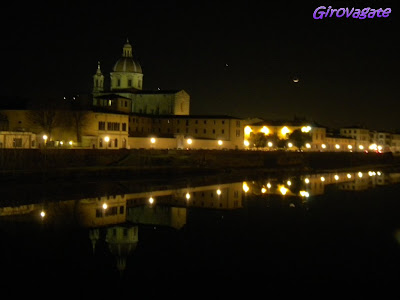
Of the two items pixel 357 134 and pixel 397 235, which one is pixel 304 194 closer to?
pixel 397 235

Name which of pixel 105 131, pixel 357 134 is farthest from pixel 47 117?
pixel 357 134

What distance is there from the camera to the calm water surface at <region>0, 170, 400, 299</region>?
1334 cm

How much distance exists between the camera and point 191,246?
1750 cm

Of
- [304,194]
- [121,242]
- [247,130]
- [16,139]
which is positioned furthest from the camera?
[247,130]

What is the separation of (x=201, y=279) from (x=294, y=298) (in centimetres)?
252

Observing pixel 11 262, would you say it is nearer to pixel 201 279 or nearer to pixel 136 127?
pixel 201 279

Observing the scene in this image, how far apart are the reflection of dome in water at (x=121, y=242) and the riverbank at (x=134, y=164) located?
14581 millimetres

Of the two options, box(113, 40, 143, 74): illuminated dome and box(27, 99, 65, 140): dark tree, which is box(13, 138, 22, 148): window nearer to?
box(27, 99, 65, 140): dark tree

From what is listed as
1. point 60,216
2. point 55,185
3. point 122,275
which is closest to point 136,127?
point 55,185

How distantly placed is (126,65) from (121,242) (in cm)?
6539

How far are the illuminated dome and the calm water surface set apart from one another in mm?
51368

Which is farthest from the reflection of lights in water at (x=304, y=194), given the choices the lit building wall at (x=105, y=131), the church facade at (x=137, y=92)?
the church facade at (x=137, y=92)

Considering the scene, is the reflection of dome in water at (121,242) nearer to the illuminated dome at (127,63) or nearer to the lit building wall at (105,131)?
the lit building wall at (105,131)

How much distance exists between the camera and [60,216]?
23.1 meters
